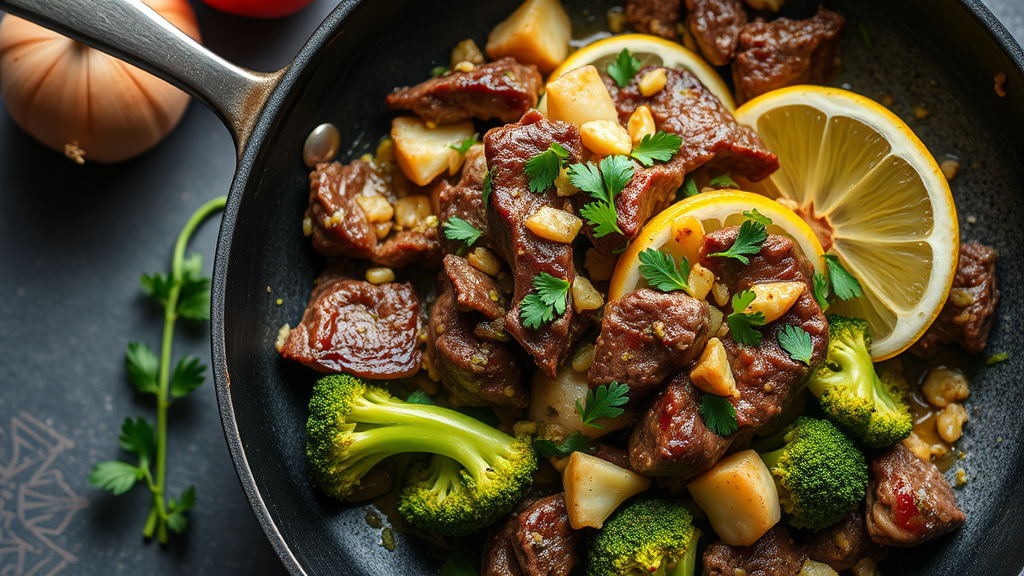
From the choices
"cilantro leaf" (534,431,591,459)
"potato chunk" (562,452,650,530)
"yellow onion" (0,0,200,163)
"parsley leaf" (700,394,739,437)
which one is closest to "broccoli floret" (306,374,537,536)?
"cilantro leaf" (534,431,591,459)

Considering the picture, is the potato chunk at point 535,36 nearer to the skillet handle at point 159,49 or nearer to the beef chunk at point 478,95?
the beef chunk at point 478,95

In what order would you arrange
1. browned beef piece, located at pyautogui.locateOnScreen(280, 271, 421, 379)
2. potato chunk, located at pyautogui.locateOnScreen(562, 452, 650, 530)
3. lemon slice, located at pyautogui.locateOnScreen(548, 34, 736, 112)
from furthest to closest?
lemon slice, located at pyautogui.locateOnScreen(548, 34, 736, 112) → browned beef piece, located at pyautogui.locateOnScreen(280, 271, 421, 379) → potato chunk, located at pyautogui.locateOnScreen(562, 452, 650, 530)

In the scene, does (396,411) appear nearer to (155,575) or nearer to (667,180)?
(667,180)

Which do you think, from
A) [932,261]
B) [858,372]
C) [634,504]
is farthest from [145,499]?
[932,261]

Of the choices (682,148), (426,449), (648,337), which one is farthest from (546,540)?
(682,148)

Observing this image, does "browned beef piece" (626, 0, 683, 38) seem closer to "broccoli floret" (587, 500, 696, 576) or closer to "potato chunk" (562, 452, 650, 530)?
"potato chunk" (562, 452, 650, 530)

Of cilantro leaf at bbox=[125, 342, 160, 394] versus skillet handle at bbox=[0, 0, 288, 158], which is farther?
cilantro leaf at bbox=[125, 342, 160, 394]
